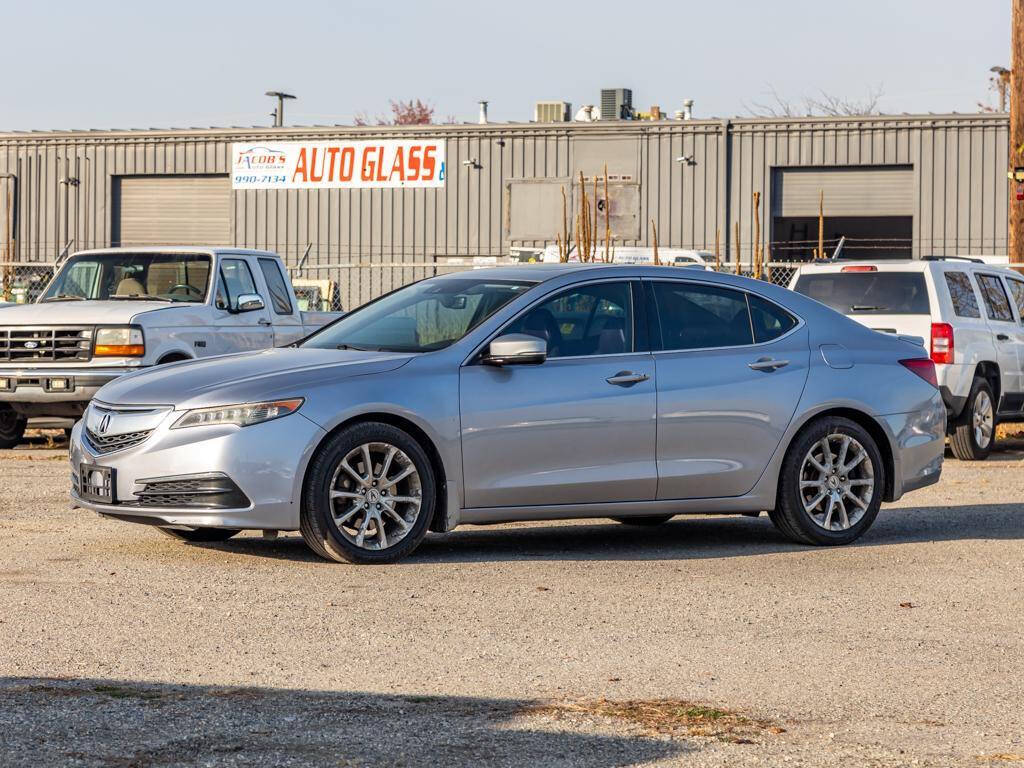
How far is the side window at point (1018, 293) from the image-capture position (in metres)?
17.1

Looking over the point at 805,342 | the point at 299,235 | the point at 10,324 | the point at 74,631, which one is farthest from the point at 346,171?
the point at 74,631

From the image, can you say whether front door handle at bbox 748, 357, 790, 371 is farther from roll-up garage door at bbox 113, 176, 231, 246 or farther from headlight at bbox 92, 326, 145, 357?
roll-up garage door at bbox 113, 176, 231, 246

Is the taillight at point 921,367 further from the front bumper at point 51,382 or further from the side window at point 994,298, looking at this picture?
the front bumper at point 51,382

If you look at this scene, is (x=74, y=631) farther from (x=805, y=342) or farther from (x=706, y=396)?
(x=805, y=342)

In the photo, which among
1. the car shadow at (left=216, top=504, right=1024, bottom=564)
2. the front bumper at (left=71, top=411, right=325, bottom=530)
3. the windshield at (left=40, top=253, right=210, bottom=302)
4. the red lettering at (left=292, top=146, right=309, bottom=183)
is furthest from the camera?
the red lettering at (left=292, top=146, right=309, bottom=183)

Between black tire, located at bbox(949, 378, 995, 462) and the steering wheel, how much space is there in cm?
709

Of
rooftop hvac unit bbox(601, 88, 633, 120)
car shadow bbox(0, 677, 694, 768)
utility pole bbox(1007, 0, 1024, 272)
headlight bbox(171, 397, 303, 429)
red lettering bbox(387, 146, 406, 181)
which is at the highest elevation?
rooftop hvac unit bbox(601, 88, 633, 120)

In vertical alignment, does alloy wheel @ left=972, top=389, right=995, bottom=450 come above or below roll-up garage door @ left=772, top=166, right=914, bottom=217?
below

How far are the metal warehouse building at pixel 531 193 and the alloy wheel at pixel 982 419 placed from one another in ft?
73.3

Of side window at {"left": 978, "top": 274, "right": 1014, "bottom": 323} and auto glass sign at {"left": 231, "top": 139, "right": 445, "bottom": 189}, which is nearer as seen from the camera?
side window at {"left": 978, "top": 274, "right": 1014, "bottom": 323}

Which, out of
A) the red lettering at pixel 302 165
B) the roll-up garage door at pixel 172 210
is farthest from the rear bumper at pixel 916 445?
the roll-up garage door at pixel 172 210

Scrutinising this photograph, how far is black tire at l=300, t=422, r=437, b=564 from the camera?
834 cm

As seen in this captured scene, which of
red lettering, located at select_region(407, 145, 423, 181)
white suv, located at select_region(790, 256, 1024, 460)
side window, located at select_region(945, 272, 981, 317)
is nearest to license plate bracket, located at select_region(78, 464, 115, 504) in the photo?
white suv, located at select_region(790, 256, 1024, 460)

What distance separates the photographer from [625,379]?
29.9ft
